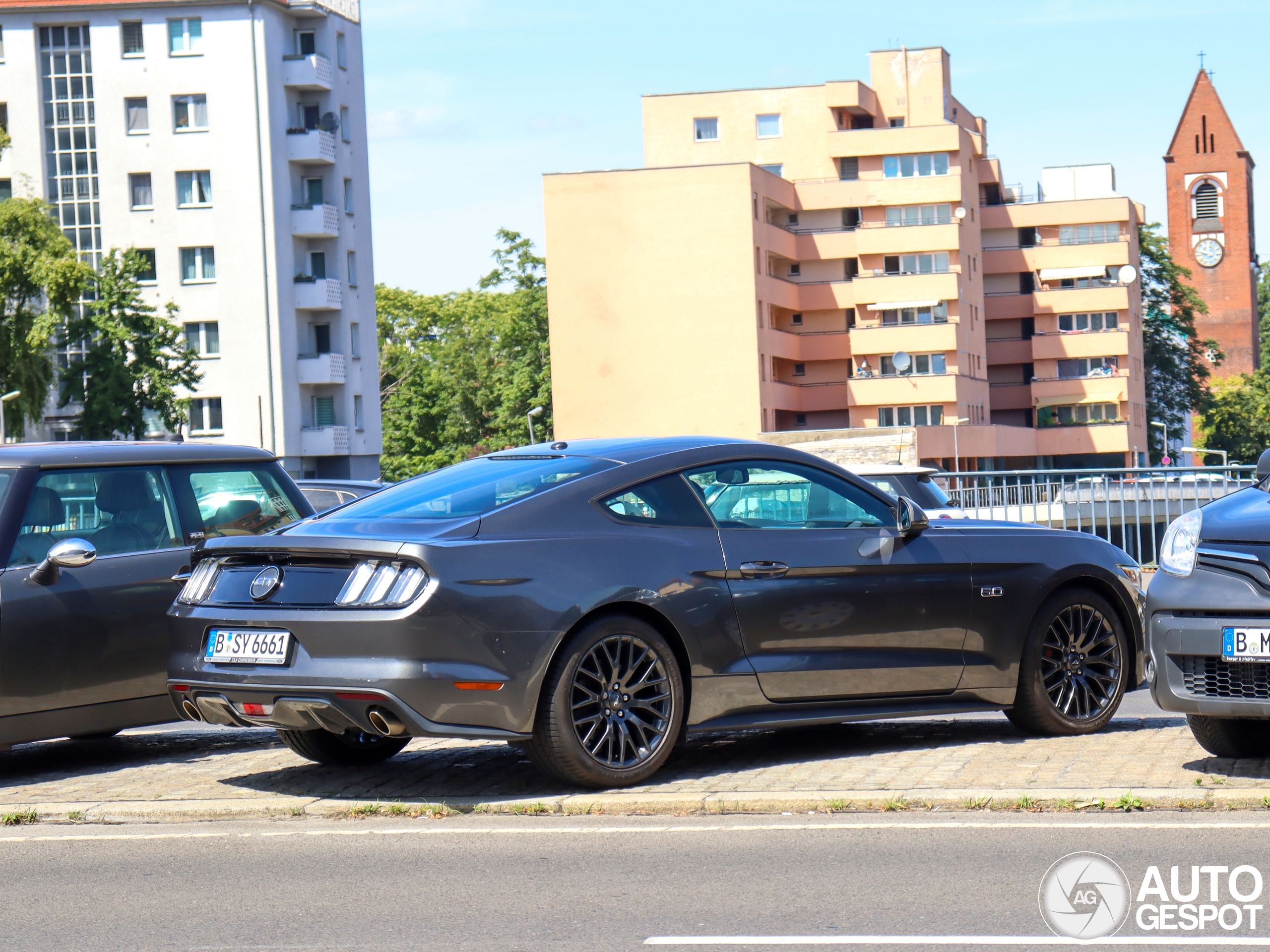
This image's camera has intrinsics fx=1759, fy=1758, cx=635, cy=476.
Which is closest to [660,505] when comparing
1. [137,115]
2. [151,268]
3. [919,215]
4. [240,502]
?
[240,502]

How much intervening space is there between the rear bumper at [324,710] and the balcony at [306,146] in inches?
2603

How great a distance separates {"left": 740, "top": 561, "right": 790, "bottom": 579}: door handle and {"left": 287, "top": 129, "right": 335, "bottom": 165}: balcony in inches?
2595

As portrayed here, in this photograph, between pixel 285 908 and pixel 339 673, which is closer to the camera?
pixel 285 908

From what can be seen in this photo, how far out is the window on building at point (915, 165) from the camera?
84750 mm

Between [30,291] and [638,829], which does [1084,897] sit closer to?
[638,829]

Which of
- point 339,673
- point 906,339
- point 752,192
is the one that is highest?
point 752,192

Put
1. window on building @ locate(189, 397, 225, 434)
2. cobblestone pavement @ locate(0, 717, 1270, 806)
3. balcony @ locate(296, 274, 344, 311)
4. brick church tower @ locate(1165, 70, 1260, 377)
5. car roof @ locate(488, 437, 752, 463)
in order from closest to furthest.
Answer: cobblestone pavement @ locate(0, 717, 1270, 806) → car roof @ locate(488, 437, 752, 463) → window on building @ locate(189, 397, 225, 434) → balcony @ locate(296, 274, 344, 311) → brick church tower @ locate(1165, 70, 1260, 377)

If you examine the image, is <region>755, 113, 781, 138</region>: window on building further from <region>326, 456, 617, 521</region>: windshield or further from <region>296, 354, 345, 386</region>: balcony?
<region>326, 456, 617, 521</region>: windshield

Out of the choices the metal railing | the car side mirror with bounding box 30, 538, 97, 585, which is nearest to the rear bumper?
the car side mirror with bounding box 30, 538, 97, 585

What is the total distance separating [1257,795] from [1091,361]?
90.7 metres

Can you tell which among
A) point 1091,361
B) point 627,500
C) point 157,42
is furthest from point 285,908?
point 1091,361

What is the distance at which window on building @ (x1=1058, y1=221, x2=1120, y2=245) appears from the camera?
93.1 m

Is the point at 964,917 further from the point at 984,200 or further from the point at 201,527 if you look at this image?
the point at 984,200

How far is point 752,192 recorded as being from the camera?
79312 mm
